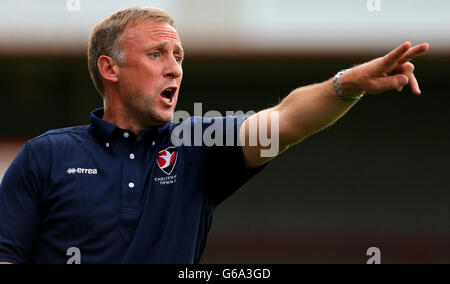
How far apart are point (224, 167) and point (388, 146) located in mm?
8646

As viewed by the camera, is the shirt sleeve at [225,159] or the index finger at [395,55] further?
the shirt sleeve at [225,159]

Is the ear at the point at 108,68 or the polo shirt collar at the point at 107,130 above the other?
the ear at the point at 108,68

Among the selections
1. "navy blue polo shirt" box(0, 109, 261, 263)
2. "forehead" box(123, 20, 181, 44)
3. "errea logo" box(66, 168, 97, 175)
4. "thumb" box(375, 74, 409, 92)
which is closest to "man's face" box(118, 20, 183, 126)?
"forehead" box(123, 20, 181, 44)

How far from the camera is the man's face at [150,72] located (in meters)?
3.14

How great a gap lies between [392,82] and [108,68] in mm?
1406

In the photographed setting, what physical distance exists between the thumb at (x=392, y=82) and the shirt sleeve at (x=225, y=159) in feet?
2.13

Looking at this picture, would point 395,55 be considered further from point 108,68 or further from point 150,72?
point 108,68

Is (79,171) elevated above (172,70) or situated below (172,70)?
below

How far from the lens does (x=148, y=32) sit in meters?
3.19

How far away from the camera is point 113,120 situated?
10.6 feet

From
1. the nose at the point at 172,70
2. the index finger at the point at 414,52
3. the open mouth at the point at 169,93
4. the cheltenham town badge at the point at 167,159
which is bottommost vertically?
the cheltenham town badge at the point at 167,159

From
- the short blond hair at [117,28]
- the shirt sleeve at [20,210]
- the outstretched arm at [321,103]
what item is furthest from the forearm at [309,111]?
the shirt sleeve at [20,210]

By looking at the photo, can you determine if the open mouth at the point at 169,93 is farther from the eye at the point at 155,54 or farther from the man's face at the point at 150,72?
the eye at the point at 155,54

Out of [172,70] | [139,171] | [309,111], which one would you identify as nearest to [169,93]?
[172,70]
